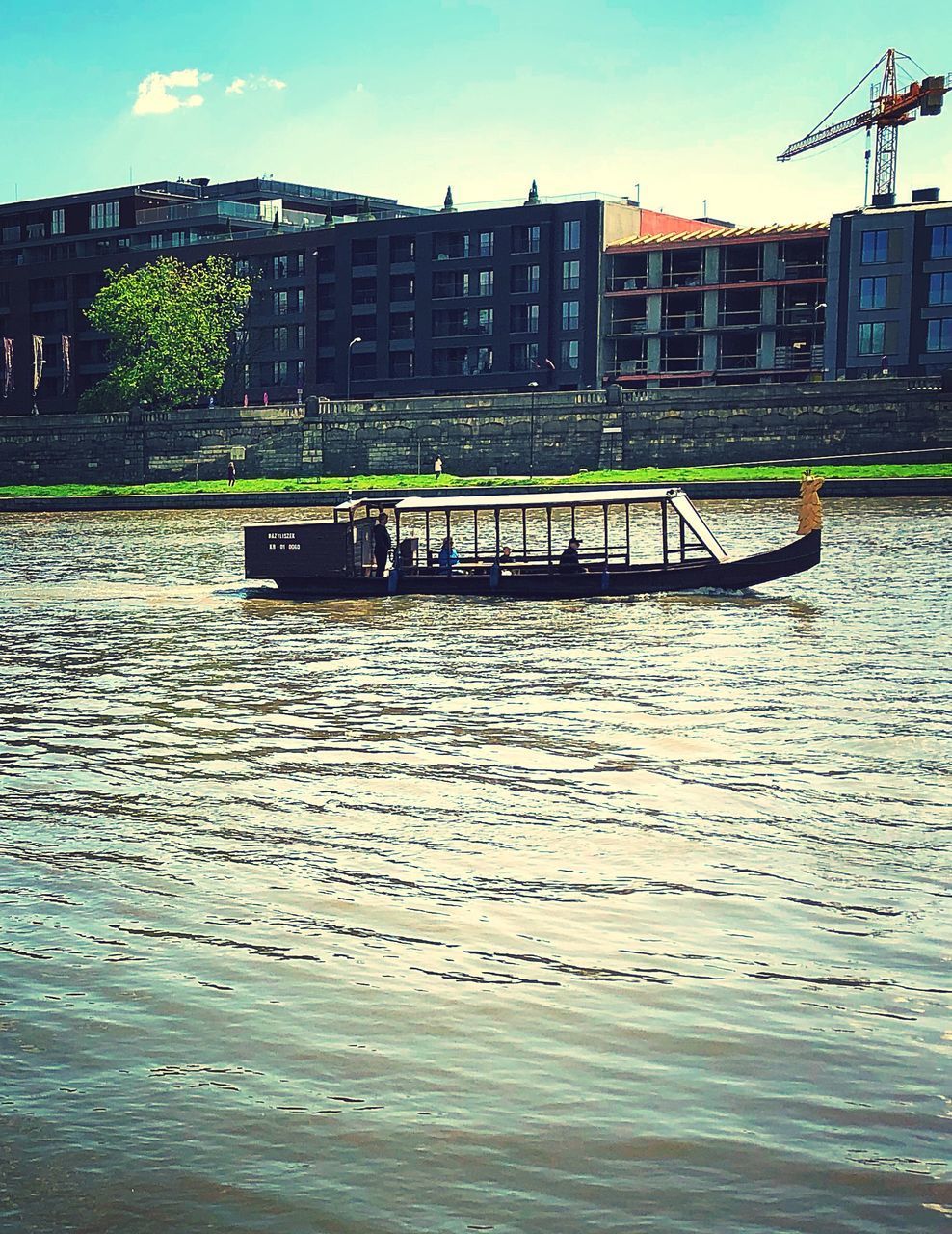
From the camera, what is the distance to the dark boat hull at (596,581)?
3381cm

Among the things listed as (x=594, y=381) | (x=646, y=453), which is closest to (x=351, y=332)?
(x=594, y=381)

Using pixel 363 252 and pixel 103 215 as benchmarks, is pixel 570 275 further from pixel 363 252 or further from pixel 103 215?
pixel 103 215

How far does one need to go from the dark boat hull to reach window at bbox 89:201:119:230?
286ft

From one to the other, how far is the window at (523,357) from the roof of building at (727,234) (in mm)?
7549

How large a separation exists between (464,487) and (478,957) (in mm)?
60329

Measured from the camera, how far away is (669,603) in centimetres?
3322

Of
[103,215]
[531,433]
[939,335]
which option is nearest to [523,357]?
[531,433]

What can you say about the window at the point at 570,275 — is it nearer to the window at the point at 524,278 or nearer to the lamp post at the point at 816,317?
the window at the point at 524,278

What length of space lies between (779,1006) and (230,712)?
12118 mm

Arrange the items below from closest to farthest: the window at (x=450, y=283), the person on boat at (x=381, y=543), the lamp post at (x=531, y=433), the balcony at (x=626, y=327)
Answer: the person on boat at (x=381, y=543)
the lamp post at (x=531, y=433)
the balcony at (x=626, y=327)
the window at (x=450, y=283)

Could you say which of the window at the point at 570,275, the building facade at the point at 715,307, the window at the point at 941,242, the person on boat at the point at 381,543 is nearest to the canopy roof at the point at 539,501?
the person on boat at the point at 381,543

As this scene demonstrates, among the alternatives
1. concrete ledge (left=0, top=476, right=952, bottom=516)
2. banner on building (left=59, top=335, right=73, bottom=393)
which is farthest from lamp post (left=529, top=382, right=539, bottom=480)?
banner on building (left=59, top=335, right=73, bottom=393)

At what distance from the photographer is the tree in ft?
291

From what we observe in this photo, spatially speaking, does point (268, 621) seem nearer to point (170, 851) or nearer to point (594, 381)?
point (170, 851)
